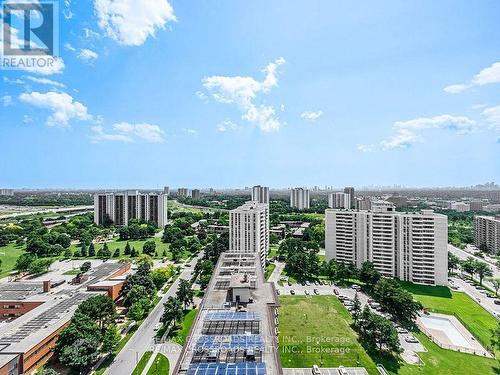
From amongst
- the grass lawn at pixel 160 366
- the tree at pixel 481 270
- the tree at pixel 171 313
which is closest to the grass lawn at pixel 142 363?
the grass lawn at pixel 160 366

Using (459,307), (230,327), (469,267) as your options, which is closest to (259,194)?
(469,267)

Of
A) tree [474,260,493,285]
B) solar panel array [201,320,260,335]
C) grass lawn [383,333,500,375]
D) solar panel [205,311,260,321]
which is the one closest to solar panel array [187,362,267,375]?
solar panel array [201,320,260,335]

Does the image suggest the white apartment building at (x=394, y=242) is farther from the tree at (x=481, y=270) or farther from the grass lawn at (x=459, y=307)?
the tree at (x=481, y=270)

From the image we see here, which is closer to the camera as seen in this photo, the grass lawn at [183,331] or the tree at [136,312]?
the grass lawn at [183,331]

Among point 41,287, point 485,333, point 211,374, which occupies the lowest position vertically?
point 485,333

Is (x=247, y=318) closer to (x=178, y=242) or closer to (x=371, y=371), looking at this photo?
(x=371, y=371)

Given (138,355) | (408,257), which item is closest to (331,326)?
(138,355)
